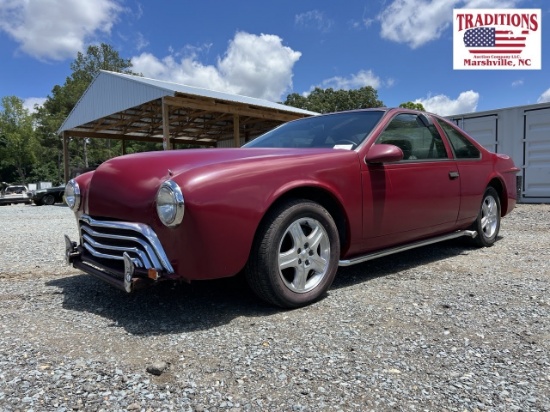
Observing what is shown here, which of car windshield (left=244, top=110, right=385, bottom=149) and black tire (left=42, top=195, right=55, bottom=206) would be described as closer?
car windshield (left=244, top=110, right=385, bottom=149)

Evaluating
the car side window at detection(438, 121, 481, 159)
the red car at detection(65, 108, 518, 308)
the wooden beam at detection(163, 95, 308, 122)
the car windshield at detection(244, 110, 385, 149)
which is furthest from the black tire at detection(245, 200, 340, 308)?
the wooden beam at detection(163, 95, 308, 122)

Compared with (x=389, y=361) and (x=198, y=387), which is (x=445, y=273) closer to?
(x=389, y=361)

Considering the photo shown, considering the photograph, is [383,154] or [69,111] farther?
[69,111]

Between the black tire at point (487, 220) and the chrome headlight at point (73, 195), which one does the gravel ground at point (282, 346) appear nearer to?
the chrome headlight at point (73, 195)

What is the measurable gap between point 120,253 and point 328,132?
206 centimetres

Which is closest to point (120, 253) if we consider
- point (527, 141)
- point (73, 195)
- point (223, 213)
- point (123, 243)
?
point (123, 243)

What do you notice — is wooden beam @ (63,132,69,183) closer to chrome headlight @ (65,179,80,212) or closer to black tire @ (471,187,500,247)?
chrome headlight @ (65,179,80,212)

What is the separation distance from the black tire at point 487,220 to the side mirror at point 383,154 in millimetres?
2053

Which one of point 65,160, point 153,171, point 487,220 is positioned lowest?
point 487,220

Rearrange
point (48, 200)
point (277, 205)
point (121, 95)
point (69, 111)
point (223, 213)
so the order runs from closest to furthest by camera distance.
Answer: point (223, 213)
point (277, 205)
point (121, 95)
point (48, 200)
point (69, 111)

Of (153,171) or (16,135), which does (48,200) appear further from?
(16,135)

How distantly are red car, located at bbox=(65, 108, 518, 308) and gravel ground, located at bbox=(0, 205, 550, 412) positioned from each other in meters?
0.32

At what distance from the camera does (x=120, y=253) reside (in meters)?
2.66

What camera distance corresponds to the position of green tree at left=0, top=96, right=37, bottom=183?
41.5 m
